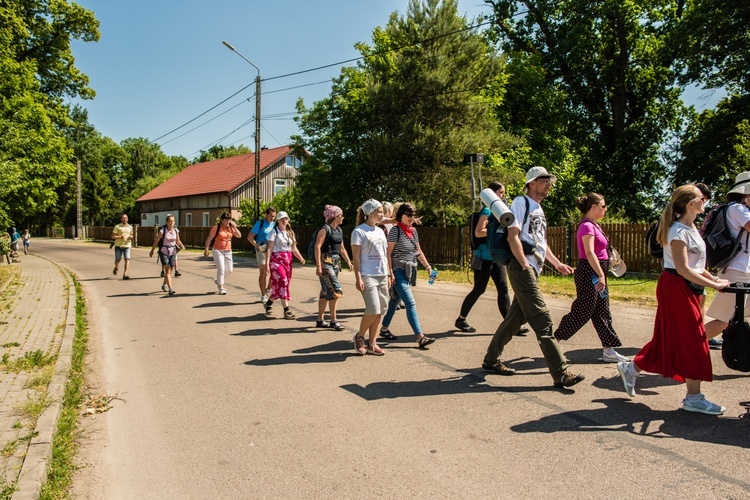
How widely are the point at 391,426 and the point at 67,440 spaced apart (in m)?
2.39

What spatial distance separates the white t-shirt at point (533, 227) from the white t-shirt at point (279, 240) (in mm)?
4945

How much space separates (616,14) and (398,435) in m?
31.2

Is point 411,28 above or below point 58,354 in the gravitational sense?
above

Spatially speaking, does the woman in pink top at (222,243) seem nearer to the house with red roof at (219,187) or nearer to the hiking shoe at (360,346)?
the hiking shoe at (360,346)

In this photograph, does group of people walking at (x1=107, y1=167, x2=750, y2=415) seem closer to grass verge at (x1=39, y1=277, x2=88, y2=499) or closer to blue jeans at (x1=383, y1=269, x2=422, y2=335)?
blue jeans at (x1=383, y1=269, x2=422, y2=335)

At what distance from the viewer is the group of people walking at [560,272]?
4.46 metres

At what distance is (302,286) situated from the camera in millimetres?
14375

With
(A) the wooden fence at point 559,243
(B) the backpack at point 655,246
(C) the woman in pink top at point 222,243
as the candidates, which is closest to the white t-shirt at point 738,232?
(B) the backpack at point 655,246

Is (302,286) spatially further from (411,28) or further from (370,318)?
(411,28)

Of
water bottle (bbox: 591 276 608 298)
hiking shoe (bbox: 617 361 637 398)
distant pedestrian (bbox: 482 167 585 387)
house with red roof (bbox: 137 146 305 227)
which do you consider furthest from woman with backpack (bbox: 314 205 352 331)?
house with red roof (bbox: 137 146 305 227)

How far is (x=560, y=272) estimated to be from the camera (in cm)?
571

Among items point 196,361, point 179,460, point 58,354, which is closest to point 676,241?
point 179,460

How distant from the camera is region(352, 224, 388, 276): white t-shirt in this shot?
6.64 metres

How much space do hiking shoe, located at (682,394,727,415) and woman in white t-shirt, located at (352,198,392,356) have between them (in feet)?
10.4
